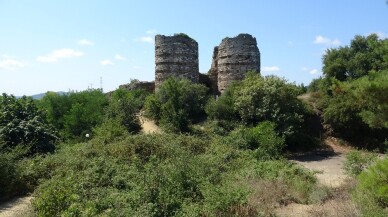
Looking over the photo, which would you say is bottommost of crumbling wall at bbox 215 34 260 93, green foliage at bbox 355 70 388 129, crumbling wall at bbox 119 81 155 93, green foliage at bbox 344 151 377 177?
green foliage at bbox 344 151 377 177

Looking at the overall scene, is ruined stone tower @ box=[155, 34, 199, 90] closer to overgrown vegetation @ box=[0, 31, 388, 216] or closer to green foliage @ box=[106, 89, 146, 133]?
overgrown vegetation @ box=[0, 31, 388, 216]

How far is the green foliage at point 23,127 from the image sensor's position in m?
14.3

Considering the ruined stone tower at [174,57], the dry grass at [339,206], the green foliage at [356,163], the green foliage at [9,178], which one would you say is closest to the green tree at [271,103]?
the ruined stone tower at [174,57]

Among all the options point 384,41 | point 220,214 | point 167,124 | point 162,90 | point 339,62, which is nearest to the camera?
point 220,214

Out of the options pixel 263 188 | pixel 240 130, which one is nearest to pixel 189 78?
pixel 240 130

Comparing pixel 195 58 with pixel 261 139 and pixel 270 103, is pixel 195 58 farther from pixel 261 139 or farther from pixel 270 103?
pixel 261 139

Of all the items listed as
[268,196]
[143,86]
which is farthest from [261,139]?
[143,86]

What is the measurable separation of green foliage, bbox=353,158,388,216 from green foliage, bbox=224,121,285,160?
7412 mm

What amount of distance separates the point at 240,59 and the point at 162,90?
17.0 ft

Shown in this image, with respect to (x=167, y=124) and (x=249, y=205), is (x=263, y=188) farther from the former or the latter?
(x=167, y=124)

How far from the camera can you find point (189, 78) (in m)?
24.7

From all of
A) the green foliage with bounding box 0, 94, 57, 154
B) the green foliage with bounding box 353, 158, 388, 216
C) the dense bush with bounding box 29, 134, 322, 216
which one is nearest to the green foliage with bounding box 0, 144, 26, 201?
the dense bush with bounding box 29, 134, 322, 216

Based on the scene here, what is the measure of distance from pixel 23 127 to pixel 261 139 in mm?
9553

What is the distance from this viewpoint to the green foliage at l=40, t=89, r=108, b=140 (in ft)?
69.7
